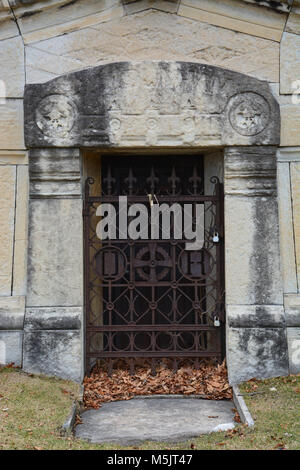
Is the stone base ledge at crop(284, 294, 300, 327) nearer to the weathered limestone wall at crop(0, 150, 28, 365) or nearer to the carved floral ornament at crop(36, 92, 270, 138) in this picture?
the carved floral ornament at crop(36, 92, 270, 138)

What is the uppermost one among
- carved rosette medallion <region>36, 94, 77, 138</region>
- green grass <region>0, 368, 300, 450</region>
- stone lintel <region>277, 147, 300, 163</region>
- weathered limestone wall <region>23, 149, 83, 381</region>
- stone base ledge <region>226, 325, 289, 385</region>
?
carved rosette medallion <region>36, 94, 77, 138</region>

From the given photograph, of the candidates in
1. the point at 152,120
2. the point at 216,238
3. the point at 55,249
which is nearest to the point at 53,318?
the point at 55,249

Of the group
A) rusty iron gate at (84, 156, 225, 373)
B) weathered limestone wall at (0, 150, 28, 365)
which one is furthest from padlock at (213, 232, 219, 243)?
weathered limestone wall at (0, 150, 28, 365)

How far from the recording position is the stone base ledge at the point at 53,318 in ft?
18.2

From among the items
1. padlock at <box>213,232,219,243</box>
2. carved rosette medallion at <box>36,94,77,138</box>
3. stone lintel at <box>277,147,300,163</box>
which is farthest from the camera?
padlock at <box>213,232,219,243</box>

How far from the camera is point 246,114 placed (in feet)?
18.5

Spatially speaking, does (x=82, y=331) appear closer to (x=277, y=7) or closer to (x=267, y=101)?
(x=267, y=101)

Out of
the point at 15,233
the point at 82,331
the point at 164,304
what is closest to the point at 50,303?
the point at 82,331

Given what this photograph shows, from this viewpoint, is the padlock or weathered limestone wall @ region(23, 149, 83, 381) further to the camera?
the padlock

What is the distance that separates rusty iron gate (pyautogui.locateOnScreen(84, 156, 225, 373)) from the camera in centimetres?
579

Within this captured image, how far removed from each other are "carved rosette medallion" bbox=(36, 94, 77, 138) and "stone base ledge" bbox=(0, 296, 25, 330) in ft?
5.39

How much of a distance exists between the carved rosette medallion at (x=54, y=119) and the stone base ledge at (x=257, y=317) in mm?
2369

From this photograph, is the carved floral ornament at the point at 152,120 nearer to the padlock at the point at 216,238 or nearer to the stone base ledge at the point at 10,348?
the padlock at the point at 216,238

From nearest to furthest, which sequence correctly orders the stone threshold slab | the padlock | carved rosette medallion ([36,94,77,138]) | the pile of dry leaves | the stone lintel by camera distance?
the stone threshold slab → the pile of dry leaves → carved rosette medallion ([36,94,77,138]) → the stone lintel → the padlock
